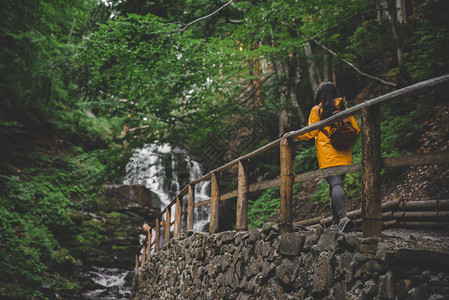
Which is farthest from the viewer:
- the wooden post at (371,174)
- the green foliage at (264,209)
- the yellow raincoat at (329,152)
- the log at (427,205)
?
the green foliage at (264,209)

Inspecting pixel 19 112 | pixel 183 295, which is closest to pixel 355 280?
pixel 183 295

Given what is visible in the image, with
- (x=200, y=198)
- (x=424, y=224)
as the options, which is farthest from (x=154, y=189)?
(x=424, y=224)

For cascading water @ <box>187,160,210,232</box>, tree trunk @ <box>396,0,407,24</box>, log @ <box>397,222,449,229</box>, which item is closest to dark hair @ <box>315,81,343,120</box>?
log @ <box>397,222,449,229</box>

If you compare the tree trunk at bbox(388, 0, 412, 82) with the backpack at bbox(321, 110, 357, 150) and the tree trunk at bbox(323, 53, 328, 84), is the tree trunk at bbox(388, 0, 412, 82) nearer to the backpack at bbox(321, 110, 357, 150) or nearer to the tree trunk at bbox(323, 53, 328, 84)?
the tree trunk at bbox(323, 53, 328, 84)

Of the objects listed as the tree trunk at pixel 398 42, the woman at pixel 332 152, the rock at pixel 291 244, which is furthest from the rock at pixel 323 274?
the tree trunk at pixel 398 42

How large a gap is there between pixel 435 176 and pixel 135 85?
7487 millimetres

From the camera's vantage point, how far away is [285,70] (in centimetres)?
1270

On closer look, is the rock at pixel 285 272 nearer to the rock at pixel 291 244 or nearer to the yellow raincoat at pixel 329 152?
the rock at pixel 291 244

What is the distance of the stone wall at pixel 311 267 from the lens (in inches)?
75.2

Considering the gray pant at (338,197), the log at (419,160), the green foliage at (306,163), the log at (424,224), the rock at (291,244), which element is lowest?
the rock at (291,244)

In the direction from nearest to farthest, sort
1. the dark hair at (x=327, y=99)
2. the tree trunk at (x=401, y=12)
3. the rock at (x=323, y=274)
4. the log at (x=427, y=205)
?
the rock at (x=323, y=274) < the dark hair at (x=327, y=99) < the log at (x=427, y=205) < the tree trunk at (x=401, y=12)

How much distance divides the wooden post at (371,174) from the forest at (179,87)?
4383mm

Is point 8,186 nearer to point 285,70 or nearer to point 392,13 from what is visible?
point 285,70

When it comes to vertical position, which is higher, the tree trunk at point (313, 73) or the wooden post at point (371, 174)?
the tree trunk at point (313, 73)
